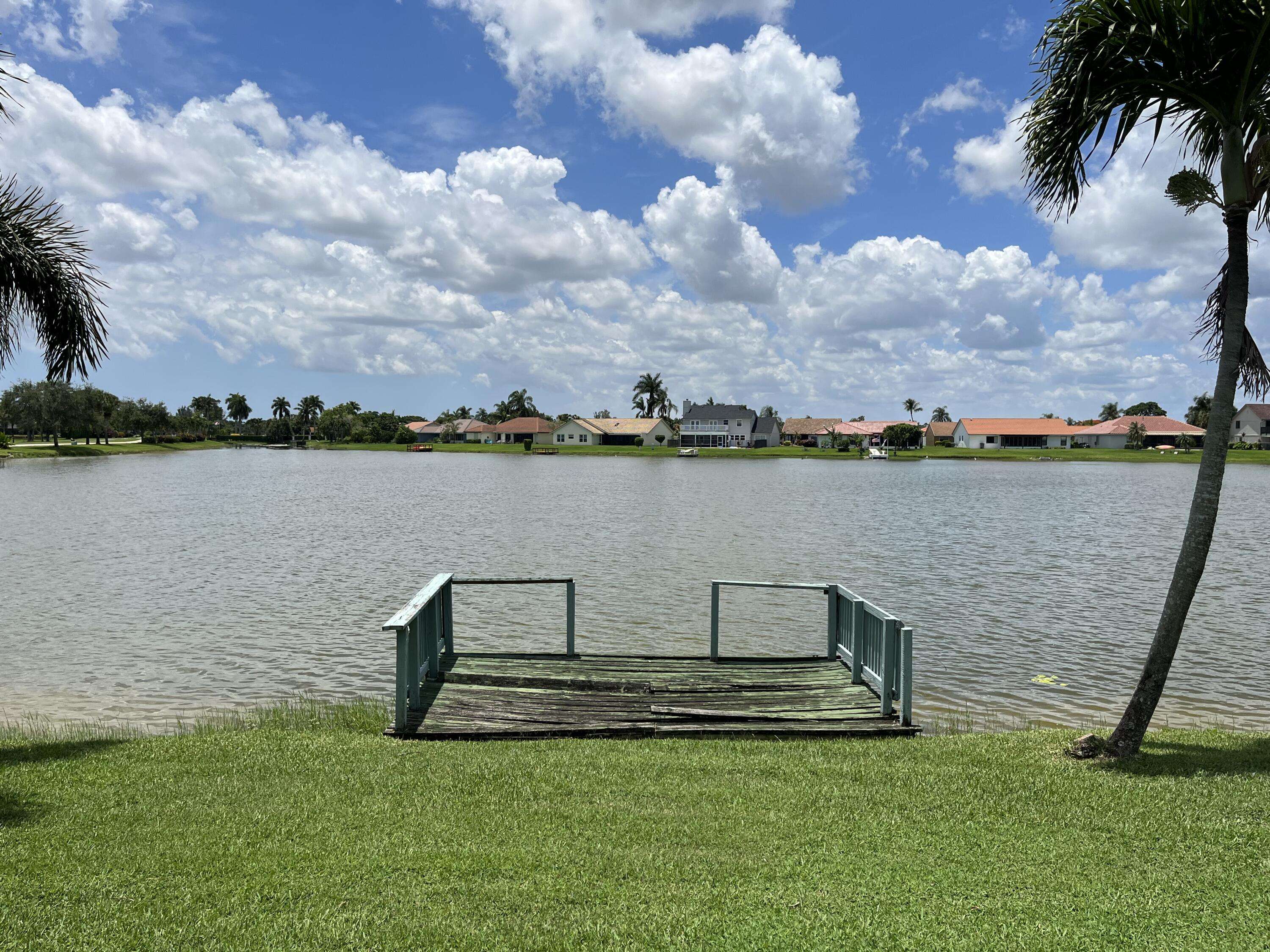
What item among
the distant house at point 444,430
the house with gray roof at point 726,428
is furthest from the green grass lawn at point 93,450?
the house with gray roof at point 726,428

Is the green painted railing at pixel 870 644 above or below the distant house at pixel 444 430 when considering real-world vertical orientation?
below

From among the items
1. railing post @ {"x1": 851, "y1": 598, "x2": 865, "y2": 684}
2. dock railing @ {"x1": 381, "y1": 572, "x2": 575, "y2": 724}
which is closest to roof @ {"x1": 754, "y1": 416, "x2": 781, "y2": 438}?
dock railing @ {"x1": 381, "y1": 572, "x2": 575, "y2": 724}

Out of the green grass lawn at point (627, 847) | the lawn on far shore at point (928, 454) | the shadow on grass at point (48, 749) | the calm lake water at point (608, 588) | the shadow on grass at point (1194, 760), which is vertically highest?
the lawn on far shore at point (928, 454)

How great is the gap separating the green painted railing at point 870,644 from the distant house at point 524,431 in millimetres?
150565

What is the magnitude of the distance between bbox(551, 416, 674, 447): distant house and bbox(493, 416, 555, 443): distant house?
3.04m

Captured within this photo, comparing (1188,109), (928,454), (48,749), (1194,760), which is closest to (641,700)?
(1194,760)

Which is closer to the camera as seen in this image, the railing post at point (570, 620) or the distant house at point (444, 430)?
the railing post at point (570, 620)

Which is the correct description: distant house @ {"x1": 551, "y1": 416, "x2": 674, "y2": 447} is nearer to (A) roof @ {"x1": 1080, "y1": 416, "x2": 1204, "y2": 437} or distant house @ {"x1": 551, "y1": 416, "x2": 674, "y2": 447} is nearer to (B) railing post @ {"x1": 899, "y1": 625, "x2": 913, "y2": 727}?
(A) roof @ {"x1": 1080, "y1": 416, "x2": 1204, "y2": 437}

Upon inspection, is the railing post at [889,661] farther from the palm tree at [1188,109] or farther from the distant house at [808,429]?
the distant house at [808,429]

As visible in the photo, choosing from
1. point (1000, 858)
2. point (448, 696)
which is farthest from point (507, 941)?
point (448, 696)

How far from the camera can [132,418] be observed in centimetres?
14438

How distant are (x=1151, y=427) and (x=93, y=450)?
16298 centimetres

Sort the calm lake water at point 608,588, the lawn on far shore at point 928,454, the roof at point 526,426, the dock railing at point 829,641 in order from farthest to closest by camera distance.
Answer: the roof at point 526,426, the lawn on far shore at point 928,454, the calm lake water at point 608,588, the dock railing at point 829,641

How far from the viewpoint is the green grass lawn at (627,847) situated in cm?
475
